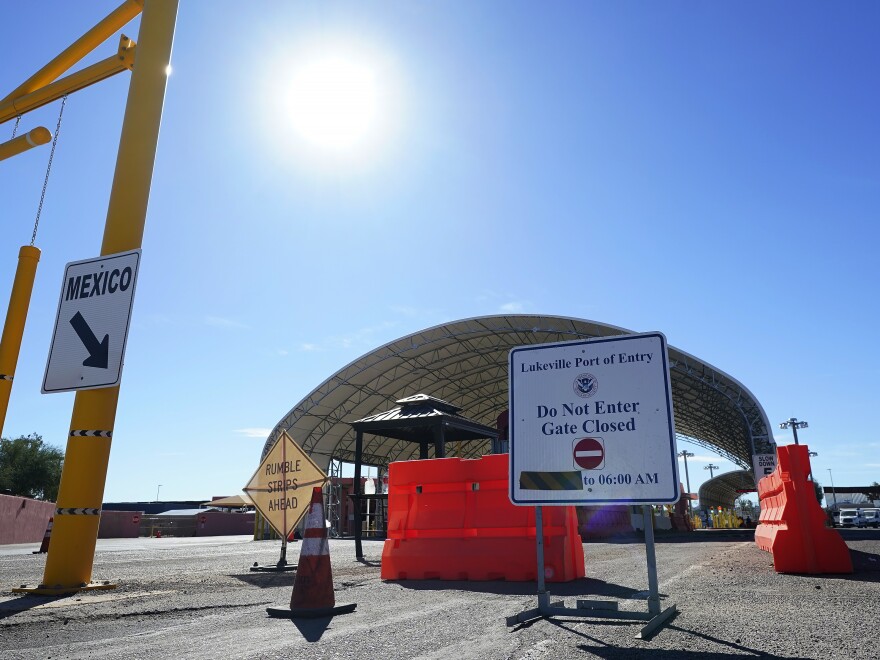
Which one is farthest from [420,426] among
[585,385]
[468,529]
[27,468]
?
[27,468]

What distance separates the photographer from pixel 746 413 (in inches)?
1273

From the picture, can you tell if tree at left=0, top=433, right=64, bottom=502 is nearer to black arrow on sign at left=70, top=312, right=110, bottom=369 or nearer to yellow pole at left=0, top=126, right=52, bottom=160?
yellow pole at left=0, top=126, right=52, bottom=160

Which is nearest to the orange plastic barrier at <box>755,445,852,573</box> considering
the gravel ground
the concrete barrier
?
the gravel ground

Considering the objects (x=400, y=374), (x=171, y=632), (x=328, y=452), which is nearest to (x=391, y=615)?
(x=171, y=632)

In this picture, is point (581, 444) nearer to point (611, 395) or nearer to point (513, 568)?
point (611, 395)

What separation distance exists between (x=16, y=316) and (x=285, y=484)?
5.04 meters

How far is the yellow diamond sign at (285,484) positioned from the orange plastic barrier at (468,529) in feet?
6.60

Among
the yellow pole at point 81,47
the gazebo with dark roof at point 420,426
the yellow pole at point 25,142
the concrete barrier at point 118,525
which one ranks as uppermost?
the yellow pole at point 81,47

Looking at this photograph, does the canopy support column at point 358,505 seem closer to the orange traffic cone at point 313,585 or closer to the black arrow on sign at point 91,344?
the orange traffic cone at point 313,585

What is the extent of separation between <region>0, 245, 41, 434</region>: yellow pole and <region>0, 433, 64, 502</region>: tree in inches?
2204

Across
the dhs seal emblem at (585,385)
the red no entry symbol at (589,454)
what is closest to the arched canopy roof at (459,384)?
the dhs seal emblem at (585,385)

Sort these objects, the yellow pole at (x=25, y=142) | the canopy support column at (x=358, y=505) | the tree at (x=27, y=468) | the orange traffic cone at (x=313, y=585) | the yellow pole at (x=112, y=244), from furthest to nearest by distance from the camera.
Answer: the tree at (x=27, y=468) → the canopy support column at (x=358, y=505) → the yellow pole at (x=25, y=142) → the yellow pole at (x=112, y=244) → the orange traffic cone at (x=313, y=585)

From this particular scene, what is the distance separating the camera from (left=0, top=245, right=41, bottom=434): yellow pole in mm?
8945

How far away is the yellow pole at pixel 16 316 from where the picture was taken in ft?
29.3
